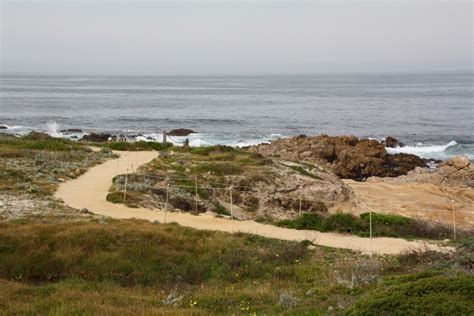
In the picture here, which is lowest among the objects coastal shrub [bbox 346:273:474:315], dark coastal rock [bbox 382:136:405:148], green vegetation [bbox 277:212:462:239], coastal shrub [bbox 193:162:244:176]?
dark coastal rock [bbox 382:136:405:148]

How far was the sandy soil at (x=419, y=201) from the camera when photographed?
2288 centimetres

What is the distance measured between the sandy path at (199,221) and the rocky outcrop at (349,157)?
58.0 ft

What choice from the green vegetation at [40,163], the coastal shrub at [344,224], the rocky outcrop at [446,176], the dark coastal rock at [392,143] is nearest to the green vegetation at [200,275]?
the coastal shrub at [344,224]

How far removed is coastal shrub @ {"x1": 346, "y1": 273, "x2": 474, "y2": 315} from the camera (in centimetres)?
779

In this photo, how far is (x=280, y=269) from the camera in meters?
13.4

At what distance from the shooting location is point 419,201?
86.4 ft

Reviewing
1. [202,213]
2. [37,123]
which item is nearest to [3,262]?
[202,213]

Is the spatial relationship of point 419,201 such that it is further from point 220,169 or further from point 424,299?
point 424,299

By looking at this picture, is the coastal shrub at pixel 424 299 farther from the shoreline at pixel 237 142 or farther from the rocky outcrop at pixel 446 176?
the shoreline at pixel 237 142

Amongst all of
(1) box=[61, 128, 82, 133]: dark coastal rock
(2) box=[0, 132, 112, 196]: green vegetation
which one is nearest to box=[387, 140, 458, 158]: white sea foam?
(2) box=[0, 132, 112, 196]: green vegetation

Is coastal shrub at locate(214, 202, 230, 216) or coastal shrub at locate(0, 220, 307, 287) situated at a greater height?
coastal shrub at locate(0, 220, 307, 287)

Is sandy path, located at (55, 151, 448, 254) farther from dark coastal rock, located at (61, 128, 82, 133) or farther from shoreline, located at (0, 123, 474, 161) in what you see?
dark coastal rock, located at (61, 128, 82, 133)

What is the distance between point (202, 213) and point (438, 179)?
20991 millimetres

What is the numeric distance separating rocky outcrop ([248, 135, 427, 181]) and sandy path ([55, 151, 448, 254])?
17690mm
